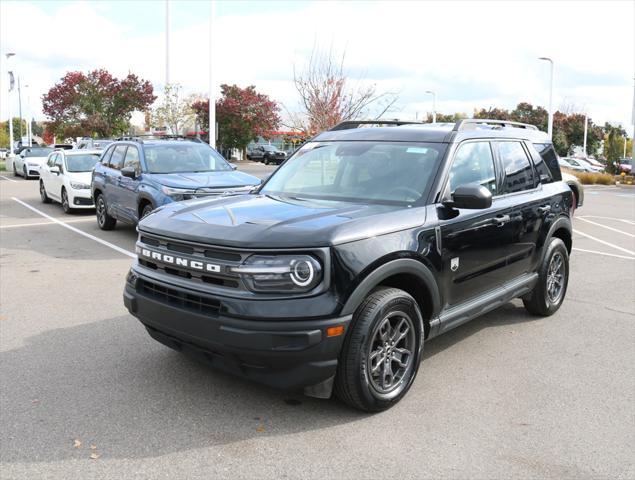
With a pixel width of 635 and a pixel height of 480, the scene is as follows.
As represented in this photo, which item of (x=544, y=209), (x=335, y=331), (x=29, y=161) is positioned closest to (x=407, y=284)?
(x=335, y=331)

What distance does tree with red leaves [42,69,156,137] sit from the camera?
43938 mm

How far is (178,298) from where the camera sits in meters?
3.89

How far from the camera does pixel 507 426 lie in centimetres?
382

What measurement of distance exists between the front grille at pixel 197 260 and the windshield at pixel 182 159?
20.9 feet

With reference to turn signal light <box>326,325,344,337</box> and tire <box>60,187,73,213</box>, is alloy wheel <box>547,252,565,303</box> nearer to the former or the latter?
turn signal light <box>326,325,344,337</box>

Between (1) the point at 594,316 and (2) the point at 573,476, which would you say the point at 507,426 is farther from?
(1) the point at 594,316

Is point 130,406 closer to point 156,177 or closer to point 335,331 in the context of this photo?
point 335,331

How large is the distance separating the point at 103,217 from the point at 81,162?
11.4 ft

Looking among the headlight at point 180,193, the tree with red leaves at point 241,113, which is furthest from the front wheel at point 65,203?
the tree with red leaves at point 241,113

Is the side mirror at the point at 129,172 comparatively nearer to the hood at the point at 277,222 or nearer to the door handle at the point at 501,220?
the hood at the point at 277,222

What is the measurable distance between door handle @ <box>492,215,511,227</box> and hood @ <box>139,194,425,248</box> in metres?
0.97

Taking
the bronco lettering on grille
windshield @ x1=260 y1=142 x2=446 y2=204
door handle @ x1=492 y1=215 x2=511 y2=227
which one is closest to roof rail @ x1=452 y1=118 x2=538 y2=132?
windshield @ x1=260 y1=142 x2=446 y2=204

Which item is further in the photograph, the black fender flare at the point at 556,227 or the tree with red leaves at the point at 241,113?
the tree with red leaves at the point at 241,113

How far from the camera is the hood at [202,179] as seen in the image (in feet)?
31.2
